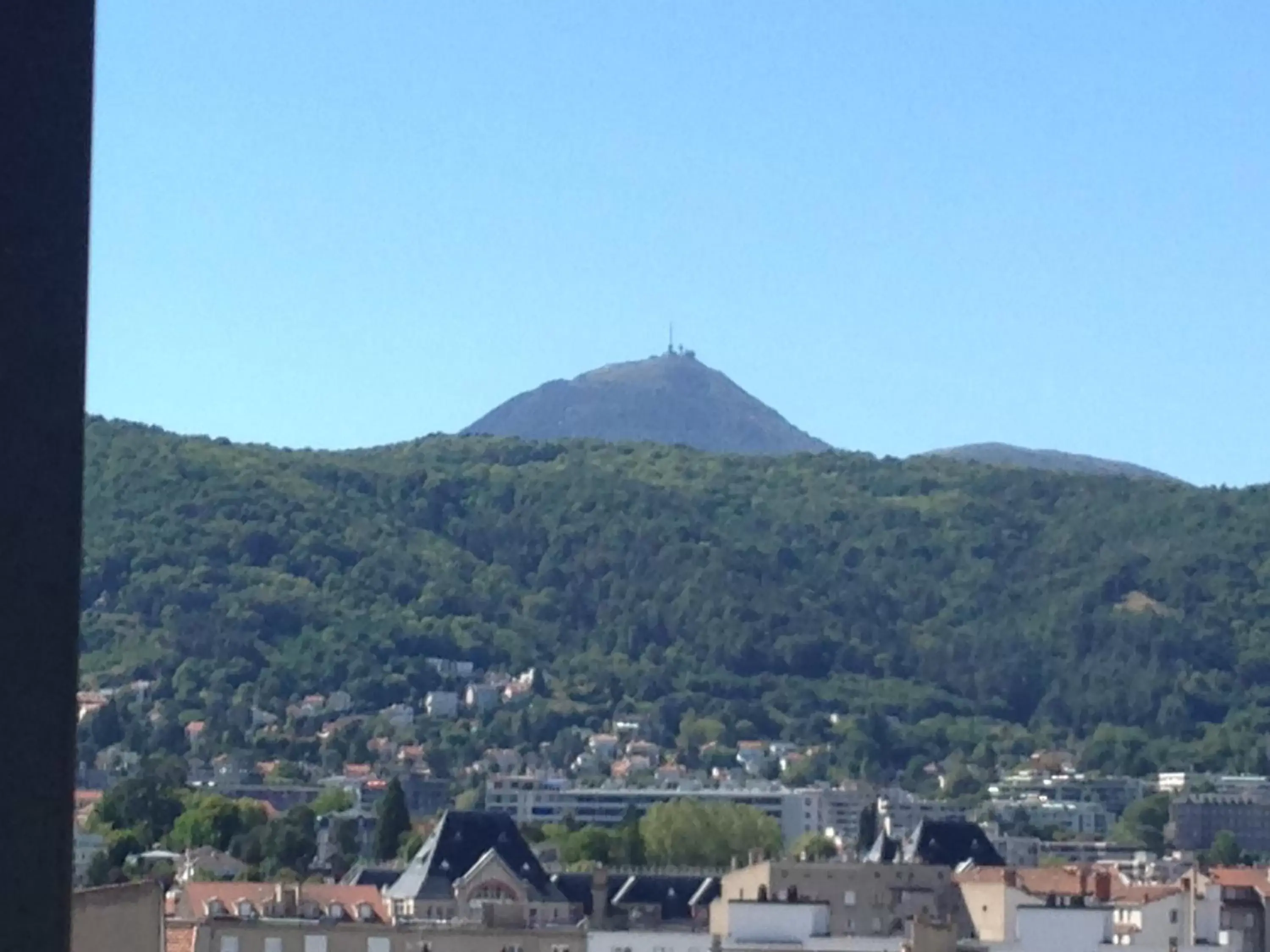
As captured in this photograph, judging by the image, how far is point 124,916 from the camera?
935 cm

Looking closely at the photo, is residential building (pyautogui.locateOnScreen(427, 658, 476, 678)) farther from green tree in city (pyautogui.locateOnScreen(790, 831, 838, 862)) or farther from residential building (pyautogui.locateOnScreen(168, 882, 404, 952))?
residential building (pyautogui.locateOnScreen(168, 882, 404, 952))

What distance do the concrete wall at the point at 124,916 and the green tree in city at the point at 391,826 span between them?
83.9 metres

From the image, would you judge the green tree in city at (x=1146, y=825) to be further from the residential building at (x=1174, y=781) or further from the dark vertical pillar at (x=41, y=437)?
the dark vertical pillar at (x=41, y=437)

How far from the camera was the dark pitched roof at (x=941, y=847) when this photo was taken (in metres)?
80.2

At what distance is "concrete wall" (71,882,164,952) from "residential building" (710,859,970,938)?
48130 mm

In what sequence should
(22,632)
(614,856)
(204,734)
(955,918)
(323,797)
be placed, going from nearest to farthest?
(22,632), (955,918), (614,856), (323,797), (204,734)

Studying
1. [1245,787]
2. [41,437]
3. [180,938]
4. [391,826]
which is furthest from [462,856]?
[1245,787]

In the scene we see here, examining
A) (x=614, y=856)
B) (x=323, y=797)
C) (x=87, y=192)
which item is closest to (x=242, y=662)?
(x=323, y=797)

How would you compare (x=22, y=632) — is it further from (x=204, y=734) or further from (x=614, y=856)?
(x=204, y=734)

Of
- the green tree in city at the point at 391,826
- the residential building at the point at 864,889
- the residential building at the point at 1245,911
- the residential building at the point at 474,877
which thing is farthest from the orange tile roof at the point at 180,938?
the green tree in city at the point at 391,826

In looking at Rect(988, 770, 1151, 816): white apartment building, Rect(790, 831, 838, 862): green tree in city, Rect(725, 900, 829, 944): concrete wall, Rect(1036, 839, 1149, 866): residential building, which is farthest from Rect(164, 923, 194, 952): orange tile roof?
Rect(988, 770, 1151, 816): white apartment building

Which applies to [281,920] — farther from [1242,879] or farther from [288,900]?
[1242,879]

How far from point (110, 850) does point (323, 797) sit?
5202cm

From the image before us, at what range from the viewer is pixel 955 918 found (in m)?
57.1
